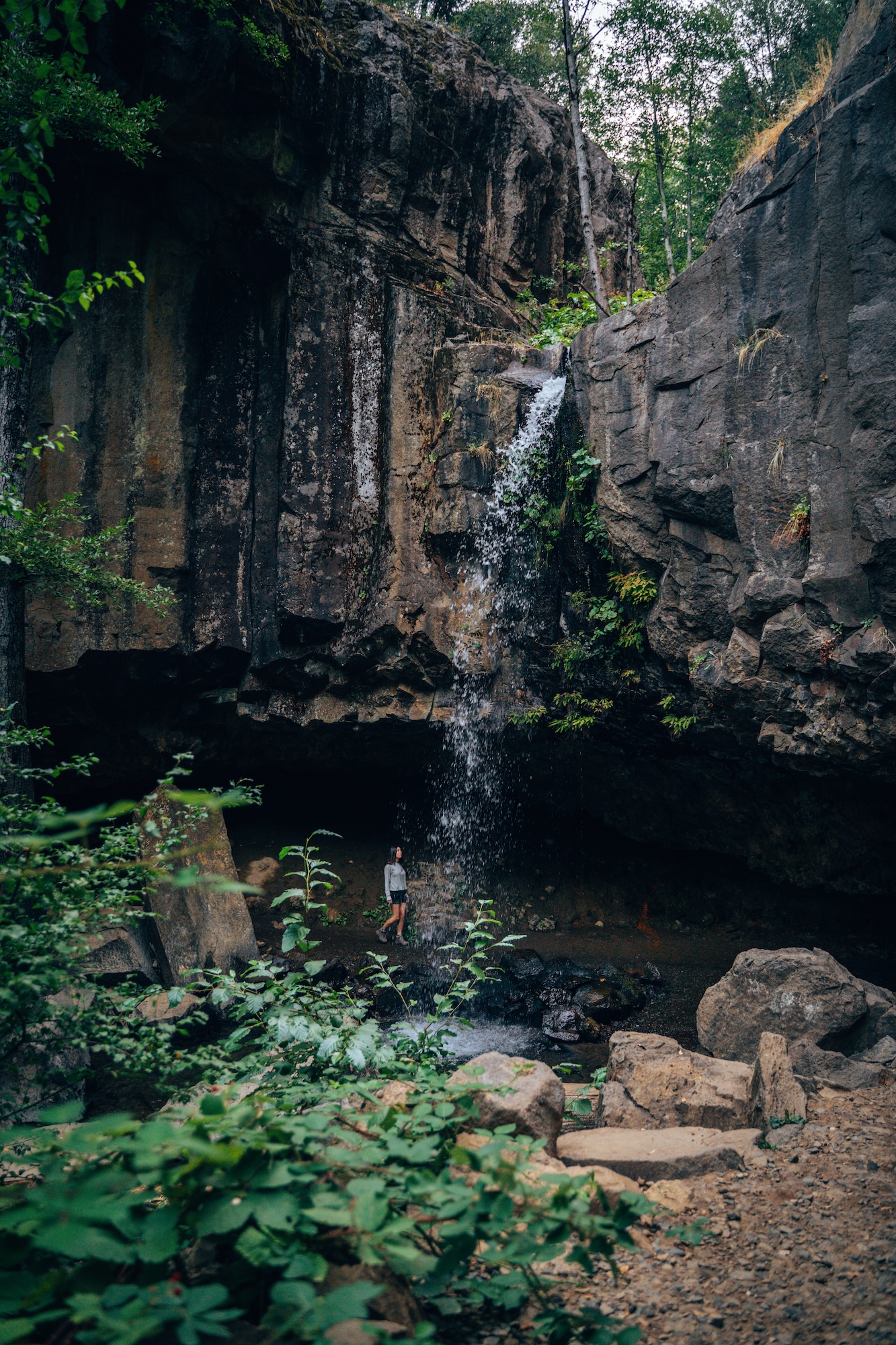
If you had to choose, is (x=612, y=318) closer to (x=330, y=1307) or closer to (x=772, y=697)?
(x=772, y=697)

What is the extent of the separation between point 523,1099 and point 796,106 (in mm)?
9367

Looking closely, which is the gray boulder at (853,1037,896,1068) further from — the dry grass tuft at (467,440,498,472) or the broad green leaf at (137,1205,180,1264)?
the dry grass tuft at (467,440,498,472)

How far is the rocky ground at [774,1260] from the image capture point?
104 inches

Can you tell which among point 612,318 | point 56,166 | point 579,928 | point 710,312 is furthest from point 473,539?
point 56,166

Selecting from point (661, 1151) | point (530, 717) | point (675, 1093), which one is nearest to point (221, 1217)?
point (661, 1151)

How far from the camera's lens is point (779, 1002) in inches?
250

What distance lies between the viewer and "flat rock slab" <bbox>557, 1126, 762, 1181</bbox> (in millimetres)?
3893

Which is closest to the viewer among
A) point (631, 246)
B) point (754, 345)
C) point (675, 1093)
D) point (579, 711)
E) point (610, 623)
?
point (675, 1093)

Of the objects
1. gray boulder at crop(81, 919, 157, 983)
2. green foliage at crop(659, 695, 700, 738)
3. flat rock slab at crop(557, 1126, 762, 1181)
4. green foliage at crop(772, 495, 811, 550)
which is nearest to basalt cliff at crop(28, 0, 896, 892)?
green foliage at crop(659, 695, 700, 738)

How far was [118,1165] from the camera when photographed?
1.83m

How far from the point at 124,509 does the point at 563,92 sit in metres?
17.6

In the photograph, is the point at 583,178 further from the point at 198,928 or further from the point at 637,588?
the point at 198,928

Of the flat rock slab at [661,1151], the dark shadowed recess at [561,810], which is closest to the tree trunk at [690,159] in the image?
the dark shadowed recess at [561,810]

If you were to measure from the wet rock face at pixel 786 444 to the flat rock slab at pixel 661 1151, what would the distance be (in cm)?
430
